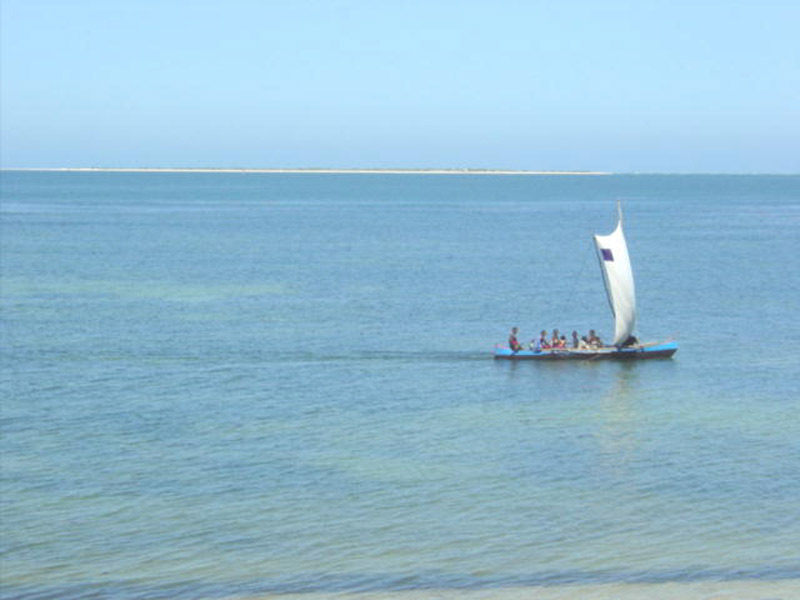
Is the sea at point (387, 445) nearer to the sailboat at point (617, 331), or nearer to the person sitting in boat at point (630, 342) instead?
the sailboat at point (617, 331)

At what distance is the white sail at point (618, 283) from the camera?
5716cm

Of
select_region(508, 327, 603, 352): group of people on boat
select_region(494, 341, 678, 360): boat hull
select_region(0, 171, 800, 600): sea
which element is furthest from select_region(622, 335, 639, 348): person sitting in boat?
select_region(0, 171, 800, 600): sea

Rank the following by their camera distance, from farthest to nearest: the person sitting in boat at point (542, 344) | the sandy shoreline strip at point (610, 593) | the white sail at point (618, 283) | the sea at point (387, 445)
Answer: the white sail at point (618, 283), the person sitting in boat at point (542, 344), the sea at point (387, 445), the sandy shoreline strip at point (610, 593)

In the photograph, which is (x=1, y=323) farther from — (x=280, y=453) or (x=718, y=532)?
(x=718, y=532)

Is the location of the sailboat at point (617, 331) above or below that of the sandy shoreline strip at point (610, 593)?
above

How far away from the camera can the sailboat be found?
55.2 metres

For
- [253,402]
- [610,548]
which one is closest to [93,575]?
[610,548]

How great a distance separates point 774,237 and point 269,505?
382ft

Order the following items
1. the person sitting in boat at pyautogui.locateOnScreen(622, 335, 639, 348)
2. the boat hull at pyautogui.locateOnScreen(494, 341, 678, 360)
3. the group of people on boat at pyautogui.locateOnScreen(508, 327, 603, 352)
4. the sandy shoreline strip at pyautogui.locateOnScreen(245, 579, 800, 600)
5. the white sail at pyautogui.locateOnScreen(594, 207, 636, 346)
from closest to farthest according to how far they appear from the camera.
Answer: the sandy shoreline strip at pyautogui.locateOnScreen(245, 579, 800, 600), the boat hull at pyautogui.locateOnScreen(494, 341, 678, 360), the group of people on boat at pyautogui.locateOnScreen(508, 327, 603, 352), the person sitting in boat at pyautogui.locateOnScreen(622, 335, 639, 348), the white sail at pyautogui.locateOnScreen(594, 207, 636, 346)

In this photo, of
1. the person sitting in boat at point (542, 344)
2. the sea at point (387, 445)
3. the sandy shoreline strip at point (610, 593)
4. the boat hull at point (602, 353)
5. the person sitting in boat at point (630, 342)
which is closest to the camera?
the sandy shoreline strip at point (610, 593)

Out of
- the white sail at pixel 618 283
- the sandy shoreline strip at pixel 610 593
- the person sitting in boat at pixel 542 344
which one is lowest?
the sandy shoreline strip at pixel 610 593

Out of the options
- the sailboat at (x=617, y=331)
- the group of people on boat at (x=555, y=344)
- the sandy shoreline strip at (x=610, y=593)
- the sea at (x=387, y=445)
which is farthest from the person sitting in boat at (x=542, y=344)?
the sandy shoreline strip at (x=610, y=593)

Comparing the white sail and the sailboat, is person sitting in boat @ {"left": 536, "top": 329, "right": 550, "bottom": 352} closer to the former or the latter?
the sailboat

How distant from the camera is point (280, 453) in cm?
3819
